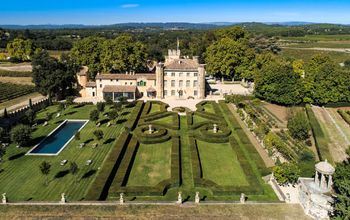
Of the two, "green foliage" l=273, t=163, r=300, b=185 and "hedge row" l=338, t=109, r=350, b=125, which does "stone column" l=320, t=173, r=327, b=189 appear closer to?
"green foliage" l=273, t=163, r=300, b=185

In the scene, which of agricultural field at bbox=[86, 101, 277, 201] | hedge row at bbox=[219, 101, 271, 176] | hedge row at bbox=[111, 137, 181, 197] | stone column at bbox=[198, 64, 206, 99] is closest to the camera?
hedge row at bbox=[111, 137, 181, 197]

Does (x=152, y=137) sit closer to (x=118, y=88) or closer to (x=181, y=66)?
(x=118, y=88)

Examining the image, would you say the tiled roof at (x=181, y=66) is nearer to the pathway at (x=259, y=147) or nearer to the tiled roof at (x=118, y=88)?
the tiled roof at (x=118, y=88)

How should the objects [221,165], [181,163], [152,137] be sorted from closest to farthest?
1. [221,165]
2. [181,163]
3. [152,137]

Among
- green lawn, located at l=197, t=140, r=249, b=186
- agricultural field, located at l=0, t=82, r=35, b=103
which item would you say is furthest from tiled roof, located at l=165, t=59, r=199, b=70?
agricultural field, located at l=0, t=82, r=35, b=103

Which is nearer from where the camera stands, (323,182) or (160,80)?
(323,182)

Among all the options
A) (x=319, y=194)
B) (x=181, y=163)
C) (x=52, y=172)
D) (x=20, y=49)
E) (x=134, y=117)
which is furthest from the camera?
(x=20, y=49)

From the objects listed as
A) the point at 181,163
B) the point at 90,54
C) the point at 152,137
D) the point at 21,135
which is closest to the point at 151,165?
the point at 181,163

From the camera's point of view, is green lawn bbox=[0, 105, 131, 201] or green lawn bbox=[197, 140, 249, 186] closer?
green lawn bbox=[0, 105, 131, 201]
